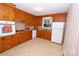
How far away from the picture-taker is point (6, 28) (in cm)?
303

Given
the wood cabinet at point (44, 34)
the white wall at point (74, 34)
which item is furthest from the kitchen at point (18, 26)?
the white wall at point (74, 34)

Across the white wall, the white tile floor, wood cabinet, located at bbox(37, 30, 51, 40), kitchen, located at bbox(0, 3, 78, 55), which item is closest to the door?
kitchen, located at bbox(0, 3, 78, 55)

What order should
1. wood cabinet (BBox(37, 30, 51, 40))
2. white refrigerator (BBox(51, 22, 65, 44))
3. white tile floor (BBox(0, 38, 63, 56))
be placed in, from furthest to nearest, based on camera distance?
wood cabinet (BBox(37, 30, 51, 40)), white refrigerator (BBox(51, 22, 65, 44)), white tile floor (BBox(0, 38, 63, 56))

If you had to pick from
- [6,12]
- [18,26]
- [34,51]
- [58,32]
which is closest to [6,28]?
[6,12]

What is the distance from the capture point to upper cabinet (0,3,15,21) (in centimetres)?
285

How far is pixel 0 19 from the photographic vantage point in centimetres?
277

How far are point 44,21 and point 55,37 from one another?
1797 millimetres

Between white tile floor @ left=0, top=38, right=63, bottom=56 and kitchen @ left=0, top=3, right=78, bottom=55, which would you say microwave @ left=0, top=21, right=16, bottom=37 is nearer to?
kitchen @ left=0, top=3, right=78, bottom=55

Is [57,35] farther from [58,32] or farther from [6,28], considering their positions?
[6,28]

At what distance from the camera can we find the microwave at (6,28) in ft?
9.37

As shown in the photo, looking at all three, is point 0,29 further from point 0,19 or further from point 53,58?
point 53,58

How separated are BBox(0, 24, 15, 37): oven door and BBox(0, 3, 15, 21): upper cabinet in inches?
11.9

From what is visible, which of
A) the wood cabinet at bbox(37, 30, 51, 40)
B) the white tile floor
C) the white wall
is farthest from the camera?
the wood cabinet at bbox(37, 30, 51, 40)

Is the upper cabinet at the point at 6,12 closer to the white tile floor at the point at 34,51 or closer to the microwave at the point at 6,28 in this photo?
the microwave at the point at 6,28
